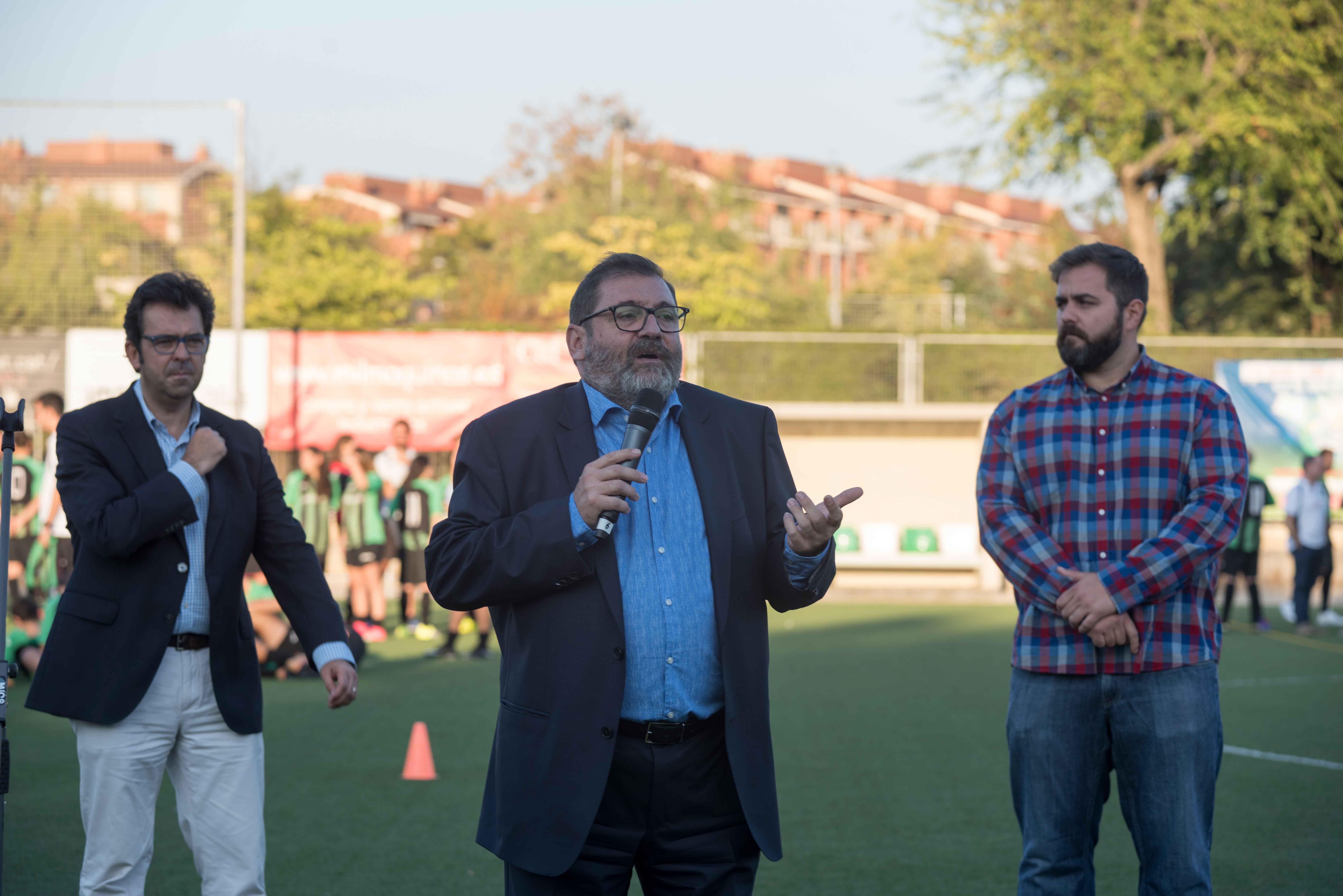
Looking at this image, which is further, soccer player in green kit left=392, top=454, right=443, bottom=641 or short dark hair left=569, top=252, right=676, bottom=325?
soccer player in green kit left=392, top=454, right=443, bottom=641

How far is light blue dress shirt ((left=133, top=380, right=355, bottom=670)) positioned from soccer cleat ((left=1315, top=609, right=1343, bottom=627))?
15.2 meters

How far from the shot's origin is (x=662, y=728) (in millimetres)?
2875

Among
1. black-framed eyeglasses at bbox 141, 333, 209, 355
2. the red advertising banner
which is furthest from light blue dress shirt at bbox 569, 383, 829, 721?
the red advertising banner

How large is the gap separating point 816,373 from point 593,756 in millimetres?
19050

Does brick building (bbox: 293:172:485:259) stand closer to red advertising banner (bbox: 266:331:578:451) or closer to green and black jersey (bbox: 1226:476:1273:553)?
red advertising banner (bbox: 266:331:578:451)

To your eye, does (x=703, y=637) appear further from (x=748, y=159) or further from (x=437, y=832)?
(x=748, y=159)

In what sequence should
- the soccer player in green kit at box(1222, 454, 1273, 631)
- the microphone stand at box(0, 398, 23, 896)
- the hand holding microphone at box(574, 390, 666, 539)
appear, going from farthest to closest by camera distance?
the soccer player in green kit at box(1222, 454, 1273, 631), the microphone stand at box(0, 398, 23, 896), the hand holding microphone at box(574, 390, 666, 539)

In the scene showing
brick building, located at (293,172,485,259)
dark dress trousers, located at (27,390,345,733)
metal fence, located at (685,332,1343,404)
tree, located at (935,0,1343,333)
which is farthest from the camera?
brick building, located at (293,172,485,259)

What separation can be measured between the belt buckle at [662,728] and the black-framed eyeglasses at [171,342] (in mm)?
1778

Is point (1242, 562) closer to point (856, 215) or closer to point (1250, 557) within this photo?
point (1250, 557)

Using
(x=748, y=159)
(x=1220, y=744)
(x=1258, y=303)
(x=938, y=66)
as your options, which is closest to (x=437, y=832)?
(x=1220, y=744)

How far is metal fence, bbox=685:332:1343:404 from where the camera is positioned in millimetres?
21375

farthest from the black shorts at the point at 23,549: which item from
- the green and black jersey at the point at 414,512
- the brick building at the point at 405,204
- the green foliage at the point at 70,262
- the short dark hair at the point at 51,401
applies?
the brick building at the point at 405,204

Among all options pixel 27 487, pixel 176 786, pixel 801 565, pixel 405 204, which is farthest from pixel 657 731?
pixel 405 204
